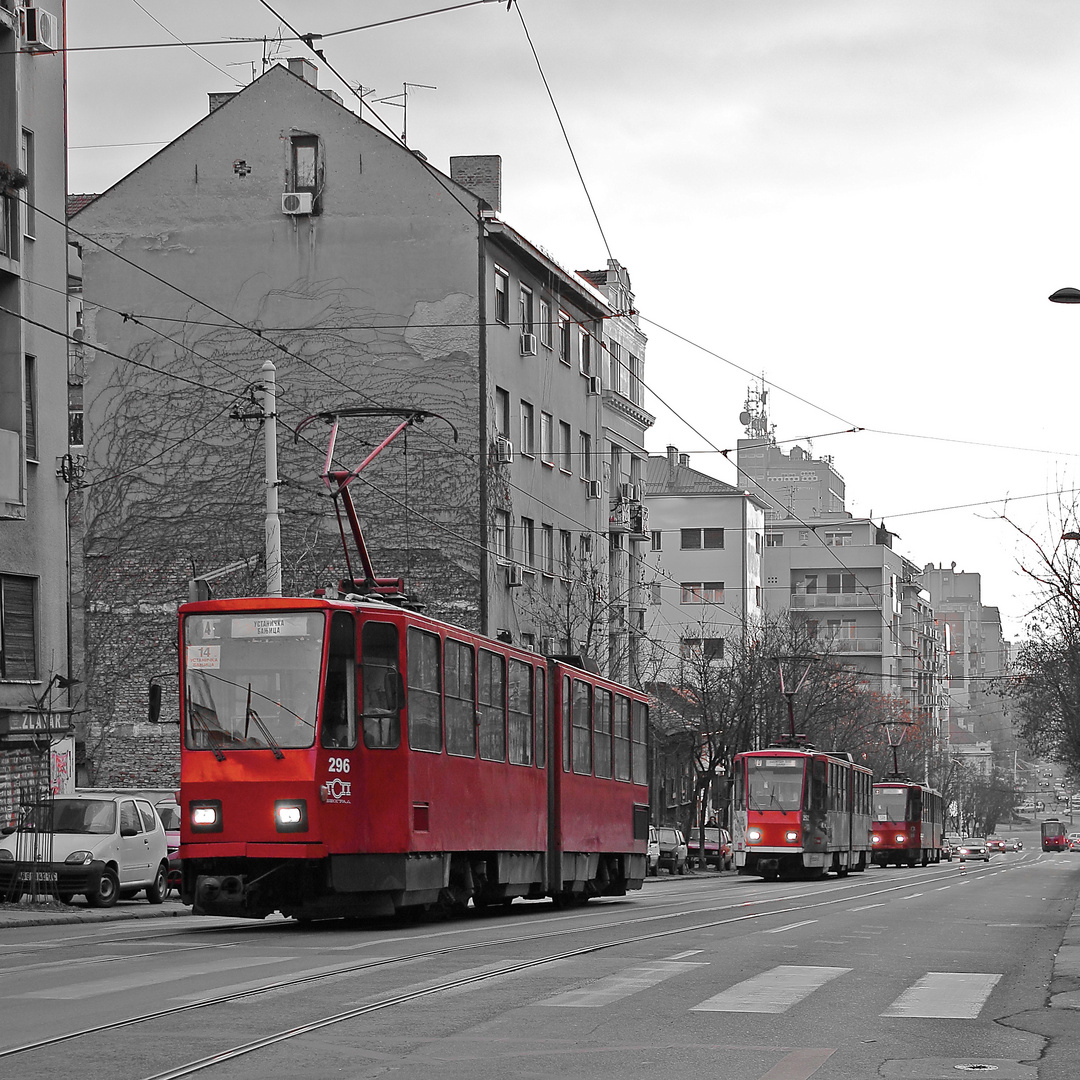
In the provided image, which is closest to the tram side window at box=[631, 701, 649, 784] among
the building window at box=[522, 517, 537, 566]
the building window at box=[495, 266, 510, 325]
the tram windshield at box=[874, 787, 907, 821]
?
the building window at box=[495, 266, 510, 325]

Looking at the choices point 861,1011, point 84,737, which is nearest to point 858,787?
point 84,737

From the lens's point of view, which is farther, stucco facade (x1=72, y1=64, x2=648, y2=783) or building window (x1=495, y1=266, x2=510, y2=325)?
building window (x1=495, y1=266, x2=510, y2=325)

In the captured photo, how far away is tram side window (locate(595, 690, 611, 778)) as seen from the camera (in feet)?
82.5

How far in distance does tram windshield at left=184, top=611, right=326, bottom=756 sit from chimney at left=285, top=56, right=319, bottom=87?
29945mm

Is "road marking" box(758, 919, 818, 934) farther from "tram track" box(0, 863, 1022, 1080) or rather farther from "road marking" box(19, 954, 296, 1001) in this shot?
"road marking" box(19, 954, 296, 1001)

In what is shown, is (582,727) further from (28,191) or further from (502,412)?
(502,412)

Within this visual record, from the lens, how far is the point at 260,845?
56.5 feet

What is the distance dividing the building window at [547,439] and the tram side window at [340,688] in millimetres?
→ 31585

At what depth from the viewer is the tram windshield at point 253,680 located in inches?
687

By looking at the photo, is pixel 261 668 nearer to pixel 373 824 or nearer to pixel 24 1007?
pixel 373 824

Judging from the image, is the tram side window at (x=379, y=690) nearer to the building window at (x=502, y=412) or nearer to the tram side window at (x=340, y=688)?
the tram side window at (x=340, y=688)

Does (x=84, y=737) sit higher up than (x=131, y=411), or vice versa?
(x=131, y=411)

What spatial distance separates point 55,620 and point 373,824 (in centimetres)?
1376

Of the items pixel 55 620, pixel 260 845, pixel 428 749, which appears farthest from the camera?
pixel 55 620
